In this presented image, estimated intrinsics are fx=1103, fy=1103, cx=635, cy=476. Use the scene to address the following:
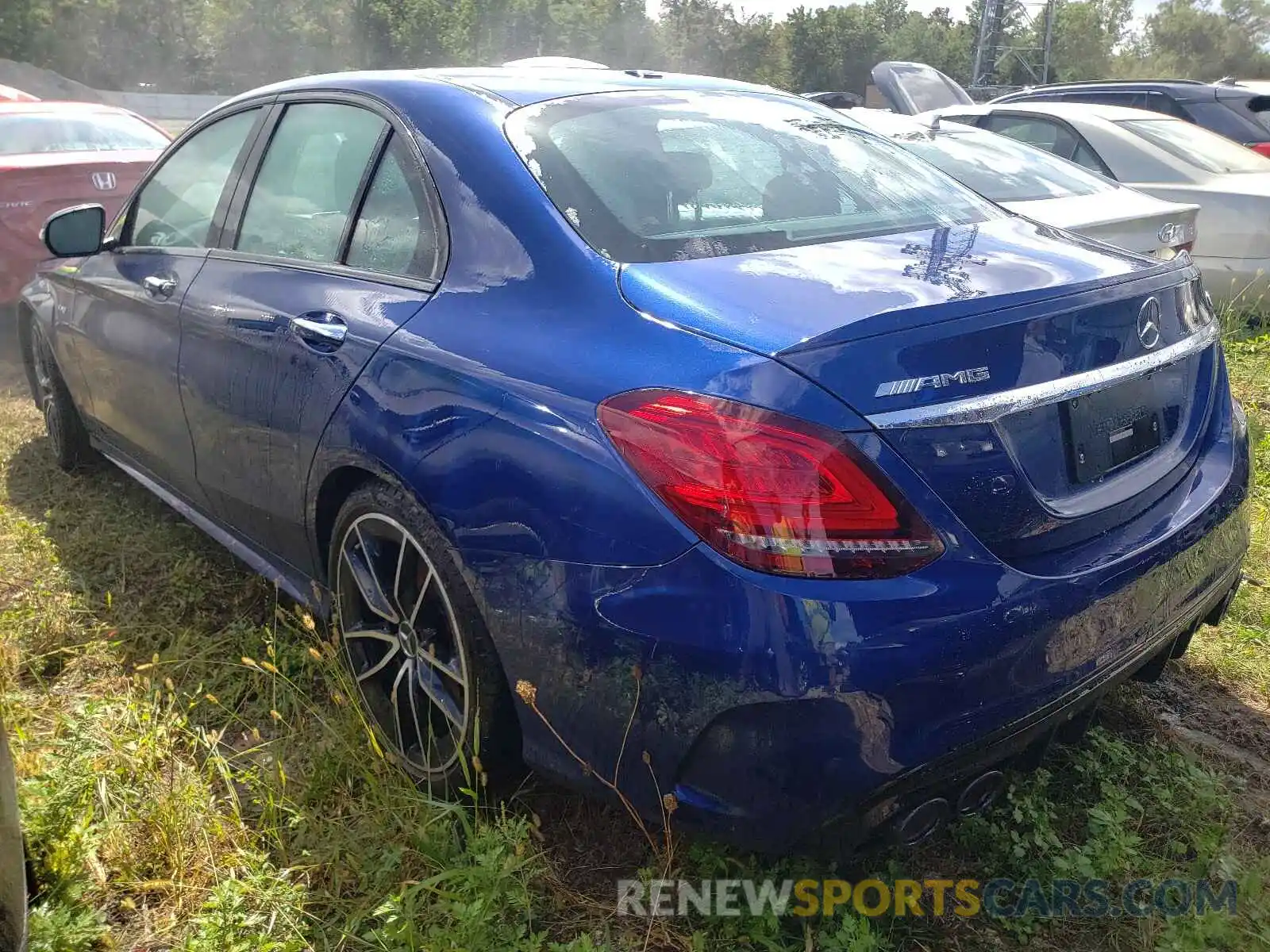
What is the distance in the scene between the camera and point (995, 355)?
1.76 meters

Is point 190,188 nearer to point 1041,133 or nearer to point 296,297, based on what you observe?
point 296,297

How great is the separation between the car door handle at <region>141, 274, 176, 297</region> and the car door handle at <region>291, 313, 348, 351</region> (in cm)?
88

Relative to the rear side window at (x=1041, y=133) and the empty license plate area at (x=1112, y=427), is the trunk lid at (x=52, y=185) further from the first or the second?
the empty license plate area at (x=1112, y=427)

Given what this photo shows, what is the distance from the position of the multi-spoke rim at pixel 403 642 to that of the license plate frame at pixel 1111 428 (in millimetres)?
1155

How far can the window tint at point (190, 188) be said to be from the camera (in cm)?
321

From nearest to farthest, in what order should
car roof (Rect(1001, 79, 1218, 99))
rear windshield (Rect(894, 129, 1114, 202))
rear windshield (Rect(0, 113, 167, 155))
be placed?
rear windshield (Rect(894, 129, 1114, 202)), rear windshield (Rect(0, 113, 167, 155)), car roof (Rect(1001, 79, 1218, 99))

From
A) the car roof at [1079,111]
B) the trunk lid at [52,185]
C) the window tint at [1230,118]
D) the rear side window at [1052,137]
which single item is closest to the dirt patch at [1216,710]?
the rear side window at [1052,137]

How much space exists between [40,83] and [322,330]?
39.5 m

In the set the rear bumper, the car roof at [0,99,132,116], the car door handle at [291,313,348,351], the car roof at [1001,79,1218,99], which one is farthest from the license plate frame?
the car roof at [1001,79,1218,99]

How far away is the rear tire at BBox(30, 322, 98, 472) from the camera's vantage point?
14.2 feet

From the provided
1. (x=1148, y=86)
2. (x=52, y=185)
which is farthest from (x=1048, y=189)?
(x=52, y=185)

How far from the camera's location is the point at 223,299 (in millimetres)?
2877

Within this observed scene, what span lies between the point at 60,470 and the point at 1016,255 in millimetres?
4008

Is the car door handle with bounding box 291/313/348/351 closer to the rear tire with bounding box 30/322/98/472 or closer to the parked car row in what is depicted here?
the rear tire with bounding box 30/322/98/472
